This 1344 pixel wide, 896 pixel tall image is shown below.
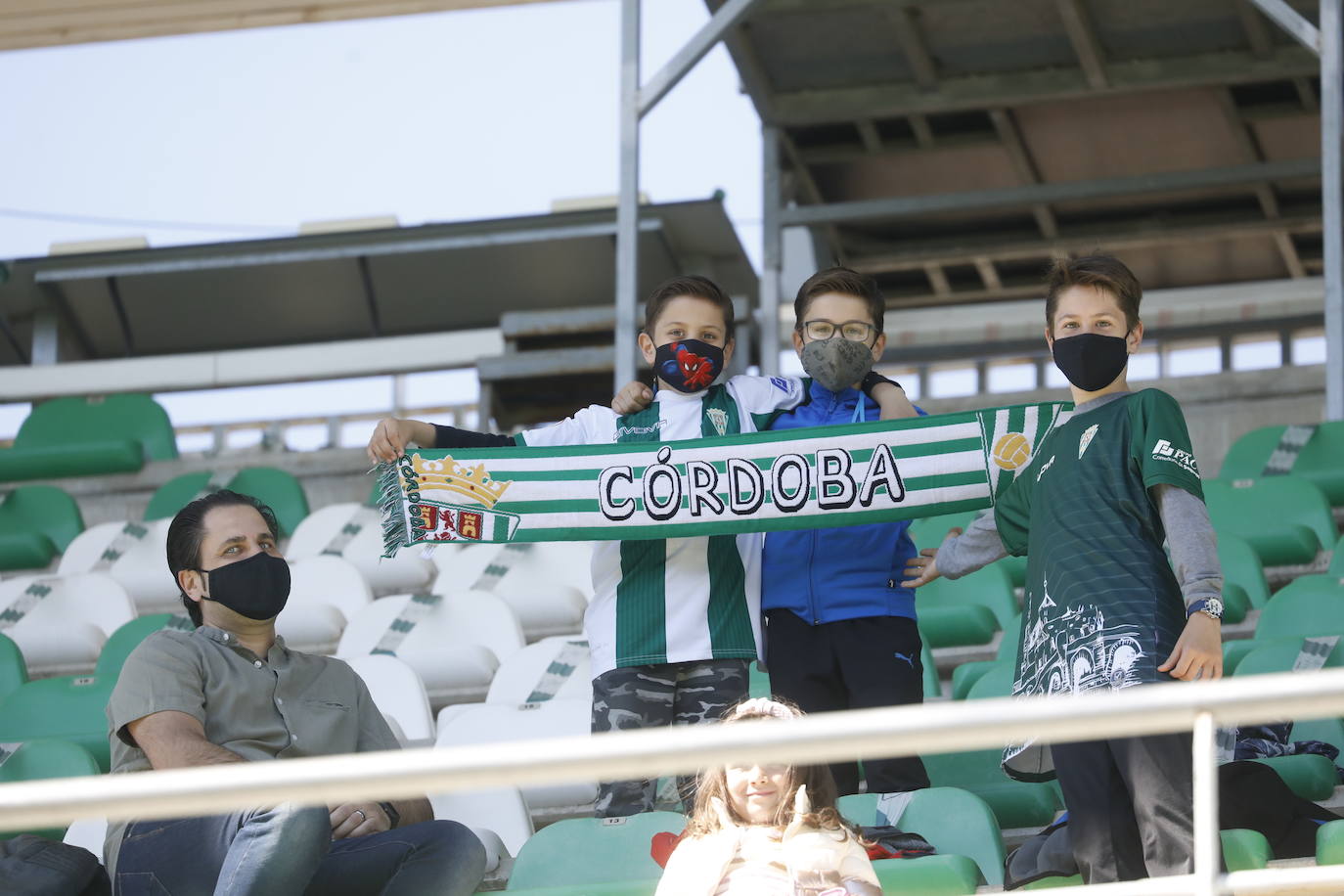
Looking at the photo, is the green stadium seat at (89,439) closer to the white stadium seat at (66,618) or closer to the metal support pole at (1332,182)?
the white stadium seat at (66,618)

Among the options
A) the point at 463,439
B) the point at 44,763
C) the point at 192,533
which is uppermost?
the point at 463,439

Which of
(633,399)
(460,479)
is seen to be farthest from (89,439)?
(633,399)

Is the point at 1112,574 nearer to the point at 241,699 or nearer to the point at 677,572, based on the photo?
the point at 677,572

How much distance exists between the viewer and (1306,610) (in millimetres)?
3934

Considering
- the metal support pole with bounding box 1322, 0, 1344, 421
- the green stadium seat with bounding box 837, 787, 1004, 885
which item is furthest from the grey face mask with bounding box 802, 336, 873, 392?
the metal support pole with bounding box 1322, 0, 1344, 421

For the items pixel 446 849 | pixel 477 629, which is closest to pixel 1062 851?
pixel 446 849

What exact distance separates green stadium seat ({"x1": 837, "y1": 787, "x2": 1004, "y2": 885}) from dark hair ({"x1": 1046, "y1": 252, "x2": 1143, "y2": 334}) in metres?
0.81

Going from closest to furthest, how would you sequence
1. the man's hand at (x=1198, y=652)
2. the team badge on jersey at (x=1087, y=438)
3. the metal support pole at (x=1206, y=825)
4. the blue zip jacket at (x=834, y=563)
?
the metal support pole at (x=1206, y=825), the man's hand at (x=1198, y=652), the team badge on jersey at (x=1087, y=438), the blue zip jacket at (x=834, y=563)

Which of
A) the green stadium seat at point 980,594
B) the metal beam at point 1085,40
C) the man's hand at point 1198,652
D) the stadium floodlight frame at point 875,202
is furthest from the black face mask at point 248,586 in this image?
the metal beam at point 1085,40

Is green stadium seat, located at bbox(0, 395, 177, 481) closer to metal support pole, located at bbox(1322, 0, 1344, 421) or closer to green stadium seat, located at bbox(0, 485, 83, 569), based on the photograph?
green stadium seat, located at bbox(0, 485, 83, 569)

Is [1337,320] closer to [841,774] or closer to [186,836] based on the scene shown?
[841,774]

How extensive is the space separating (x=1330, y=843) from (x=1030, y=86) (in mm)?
6068

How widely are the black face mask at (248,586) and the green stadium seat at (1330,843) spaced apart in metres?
1.72

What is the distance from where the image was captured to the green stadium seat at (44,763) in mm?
3584
